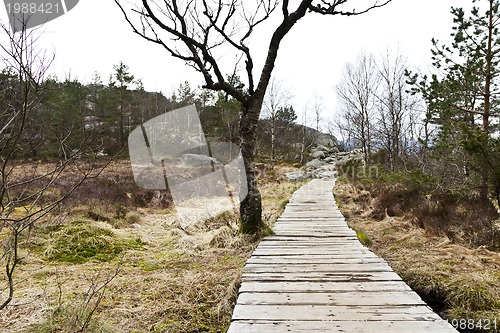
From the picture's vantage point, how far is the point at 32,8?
2695 mm

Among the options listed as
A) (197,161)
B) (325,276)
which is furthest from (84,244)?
(197,161)

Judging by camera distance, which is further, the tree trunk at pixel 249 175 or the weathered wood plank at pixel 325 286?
the tree trunk at pixel 249 175

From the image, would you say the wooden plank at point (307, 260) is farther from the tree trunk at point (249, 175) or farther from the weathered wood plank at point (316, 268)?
the tree trunk at point (249, 175)

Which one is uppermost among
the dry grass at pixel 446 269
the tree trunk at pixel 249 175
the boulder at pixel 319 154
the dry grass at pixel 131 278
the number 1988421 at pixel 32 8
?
the boulder at pixel 319 154

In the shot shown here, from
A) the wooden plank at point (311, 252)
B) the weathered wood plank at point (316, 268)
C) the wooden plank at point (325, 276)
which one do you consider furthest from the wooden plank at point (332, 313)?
the wooden plank at point (311, 252)

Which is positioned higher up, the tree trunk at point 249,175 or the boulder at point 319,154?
the boulder at point 319,154

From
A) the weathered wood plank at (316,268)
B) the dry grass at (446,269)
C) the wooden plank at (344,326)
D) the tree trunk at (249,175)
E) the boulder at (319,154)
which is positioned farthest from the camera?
the boulder at (319,154)

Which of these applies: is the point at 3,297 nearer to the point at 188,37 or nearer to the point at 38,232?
the point at 38,232

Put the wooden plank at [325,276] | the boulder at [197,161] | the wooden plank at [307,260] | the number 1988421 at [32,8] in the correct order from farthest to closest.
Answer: the boulder at [197,161]
the wooden plank at [307,260]
the wooden plank at [325,276]
the number 1988421 at [32,8]

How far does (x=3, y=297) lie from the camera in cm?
300

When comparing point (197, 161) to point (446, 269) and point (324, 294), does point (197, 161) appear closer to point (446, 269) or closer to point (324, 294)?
point (446, 269)

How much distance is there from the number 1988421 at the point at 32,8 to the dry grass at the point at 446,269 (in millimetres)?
4571

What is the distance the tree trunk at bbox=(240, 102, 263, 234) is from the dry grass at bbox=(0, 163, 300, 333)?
0.29 metres

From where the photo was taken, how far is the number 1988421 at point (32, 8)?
2.45 m
